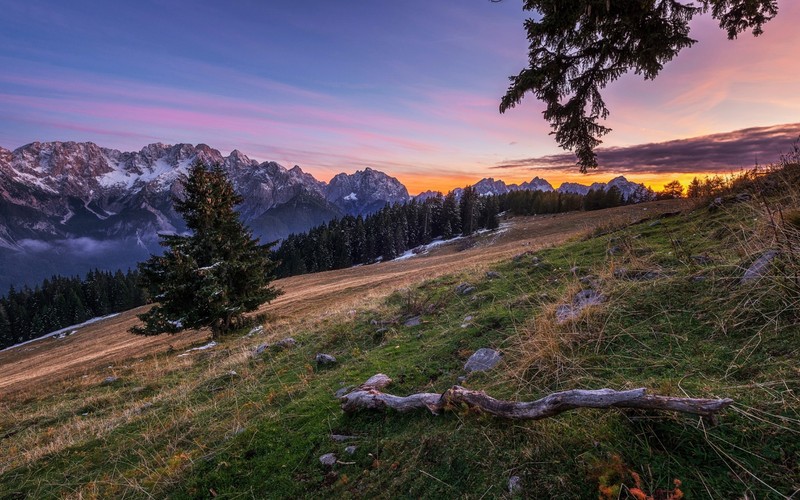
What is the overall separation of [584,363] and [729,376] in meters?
1.16

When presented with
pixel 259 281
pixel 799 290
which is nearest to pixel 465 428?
pixel 799 290

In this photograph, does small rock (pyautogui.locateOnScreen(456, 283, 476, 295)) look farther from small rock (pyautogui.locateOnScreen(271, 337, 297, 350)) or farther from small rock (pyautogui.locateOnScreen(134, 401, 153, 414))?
small rock (pyautogui.locateOnScreen(134, 401, 153, 414))

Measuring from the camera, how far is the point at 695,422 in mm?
2242

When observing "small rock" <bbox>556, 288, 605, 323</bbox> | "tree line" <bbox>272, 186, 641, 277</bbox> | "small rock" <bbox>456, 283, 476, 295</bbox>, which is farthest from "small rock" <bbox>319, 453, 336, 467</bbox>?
Answer: "tree line" <bbox>272, 186, 641, 277</bbox>

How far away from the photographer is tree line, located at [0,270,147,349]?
3409 inches

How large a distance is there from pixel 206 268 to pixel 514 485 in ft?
58.9

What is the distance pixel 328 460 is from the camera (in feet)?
11.6

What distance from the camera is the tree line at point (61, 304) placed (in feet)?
284

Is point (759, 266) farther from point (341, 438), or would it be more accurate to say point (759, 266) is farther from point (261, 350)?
point (261, 350)

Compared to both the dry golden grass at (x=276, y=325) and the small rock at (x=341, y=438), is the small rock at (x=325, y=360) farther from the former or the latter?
the dry golden grass at (x=276, y=325)

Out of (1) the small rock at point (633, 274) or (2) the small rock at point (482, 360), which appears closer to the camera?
(2) the small rock at point (482, 360)

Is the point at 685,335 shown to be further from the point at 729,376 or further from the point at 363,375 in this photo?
the point at 363,375

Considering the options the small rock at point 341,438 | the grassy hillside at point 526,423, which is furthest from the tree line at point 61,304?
the small rock at point 341,438

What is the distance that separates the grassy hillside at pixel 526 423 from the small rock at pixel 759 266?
6cm
